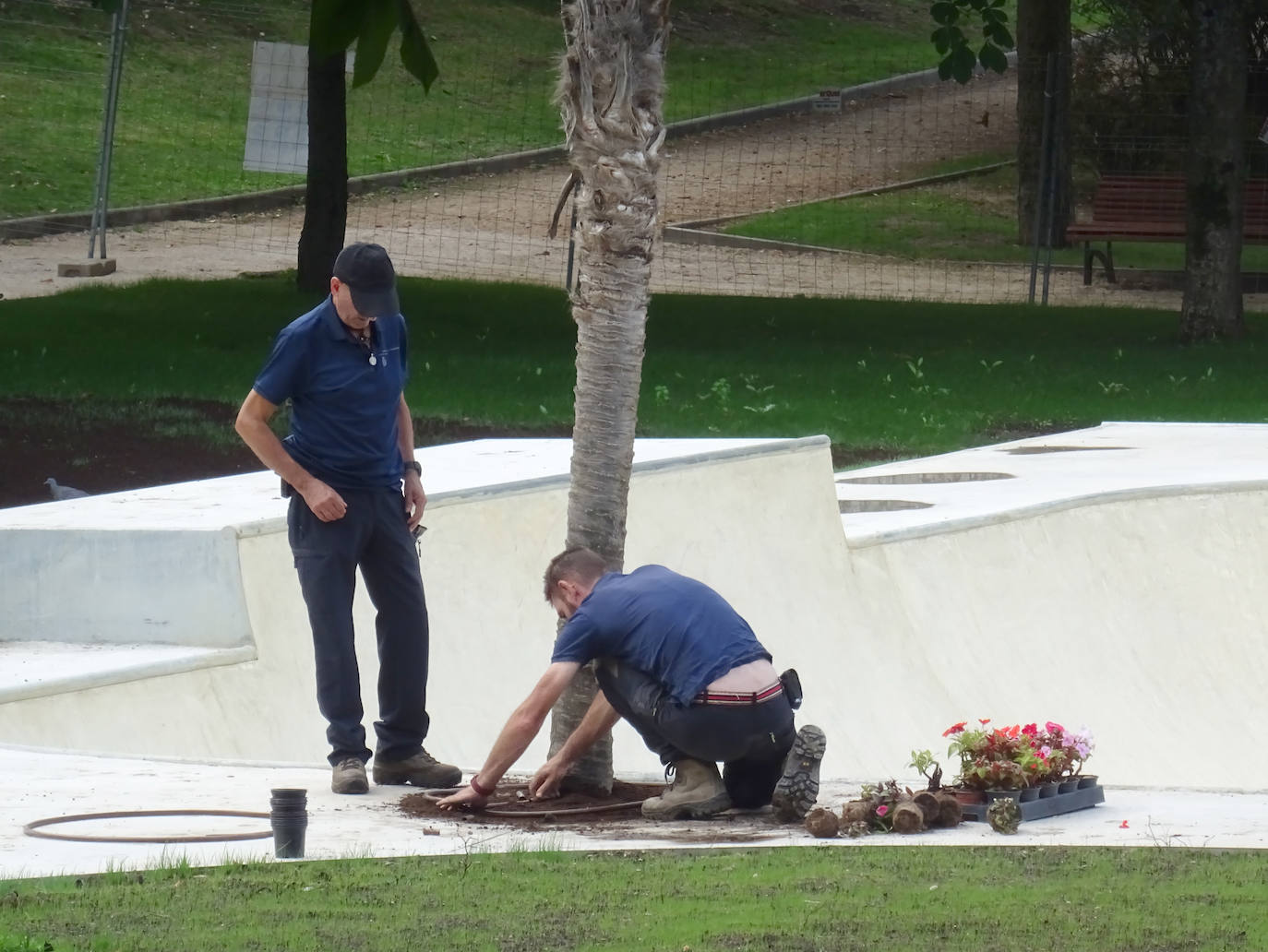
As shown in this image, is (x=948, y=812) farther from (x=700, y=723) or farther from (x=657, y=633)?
(x=657, y=633)

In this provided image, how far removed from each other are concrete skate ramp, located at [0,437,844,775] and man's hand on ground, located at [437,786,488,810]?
140 cm

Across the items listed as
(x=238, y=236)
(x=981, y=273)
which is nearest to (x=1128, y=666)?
(x=981, y=273)

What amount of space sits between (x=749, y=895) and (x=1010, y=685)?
503cm

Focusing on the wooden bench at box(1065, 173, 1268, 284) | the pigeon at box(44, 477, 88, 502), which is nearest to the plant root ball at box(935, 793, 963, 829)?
the pigeon at box(44, 477, 88, 502)

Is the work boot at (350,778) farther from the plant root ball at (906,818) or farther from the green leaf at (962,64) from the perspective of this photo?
the green leaf at (962,64)

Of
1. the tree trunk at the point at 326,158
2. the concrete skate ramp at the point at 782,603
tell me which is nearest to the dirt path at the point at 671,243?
the tree trunk at the point at 326,158

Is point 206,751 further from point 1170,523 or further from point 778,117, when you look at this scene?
point 778,117

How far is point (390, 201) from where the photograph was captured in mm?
25328

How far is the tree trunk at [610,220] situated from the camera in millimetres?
6203

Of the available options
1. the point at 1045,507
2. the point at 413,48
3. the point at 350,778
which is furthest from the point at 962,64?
the point at 413,48

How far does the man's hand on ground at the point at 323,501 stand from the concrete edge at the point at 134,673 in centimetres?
161

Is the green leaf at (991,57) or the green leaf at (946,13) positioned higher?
the green leaf at (946,13)

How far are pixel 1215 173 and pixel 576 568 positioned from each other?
1156 cm

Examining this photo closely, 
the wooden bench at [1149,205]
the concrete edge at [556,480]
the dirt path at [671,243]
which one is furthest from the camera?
the wooden bench at [1149,205]
